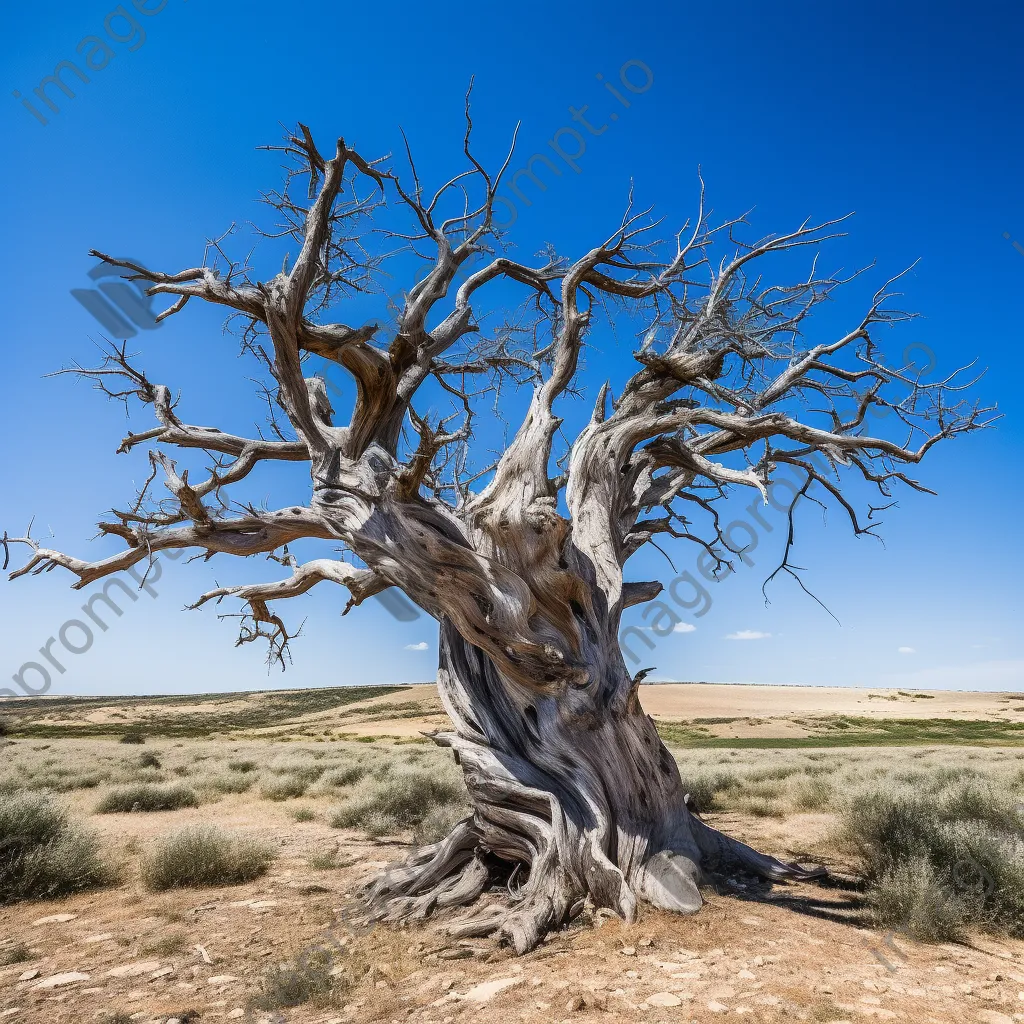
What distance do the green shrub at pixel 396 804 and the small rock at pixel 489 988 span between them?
624cm

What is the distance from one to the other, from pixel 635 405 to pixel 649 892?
4462 millimetres

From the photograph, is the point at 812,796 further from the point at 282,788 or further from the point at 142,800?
the point at 142,800

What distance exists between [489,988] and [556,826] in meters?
1.46

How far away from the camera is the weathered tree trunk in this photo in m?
5.18

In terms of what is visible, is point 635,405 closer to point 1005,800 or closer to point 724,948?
point 724,948

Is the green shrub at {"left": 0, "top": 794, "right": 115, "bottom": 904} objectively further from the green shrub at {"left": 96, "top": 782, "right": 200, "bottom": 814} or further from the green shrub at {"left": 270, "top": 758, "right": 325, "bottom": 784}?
the green shrub at {"left": 270, "top": 758, "right": 325, "bottom": 784}

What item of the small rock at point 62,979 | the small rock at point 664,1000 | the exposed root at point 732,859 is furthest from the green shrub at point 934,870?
the small rock at point 62,979

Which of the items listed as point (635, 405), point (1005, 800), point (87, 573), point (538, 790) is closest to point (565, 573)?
point (538, 790)

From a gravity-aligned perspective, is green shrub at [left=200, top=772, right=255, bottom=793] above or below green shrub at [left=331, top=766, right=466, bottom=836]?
below

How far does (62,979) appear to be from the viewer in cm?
477

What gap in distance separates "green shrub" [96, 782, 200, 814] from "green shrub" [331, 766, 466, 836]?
397 centimetres

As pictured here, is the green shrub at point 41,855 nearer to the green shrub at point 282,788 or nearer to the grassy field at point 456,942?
the grassy field at point 456,942

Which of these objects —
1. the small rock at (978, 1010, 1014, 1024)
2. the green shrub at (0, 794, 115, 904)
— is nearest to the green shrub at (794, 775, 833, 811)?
the small rock at (978, 1010, 1014, 1024)

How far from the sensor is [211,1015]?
4012 millimetres
